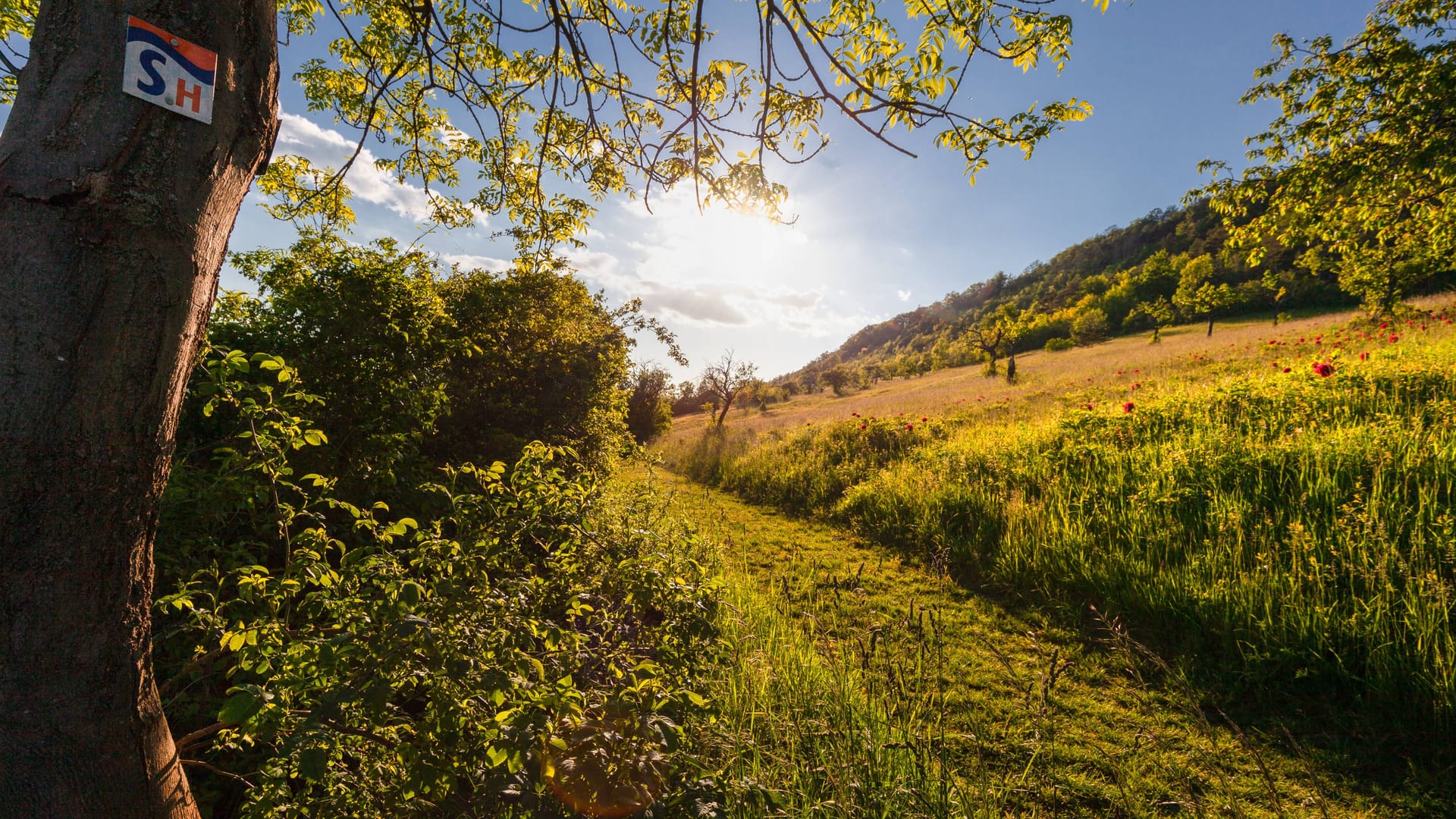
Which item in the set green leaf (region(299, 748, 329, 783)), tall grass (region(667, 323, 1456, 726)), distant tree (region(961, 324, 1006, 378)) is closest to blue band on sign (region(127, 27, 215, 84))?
green leaf (region(299, 748, 329, 783))

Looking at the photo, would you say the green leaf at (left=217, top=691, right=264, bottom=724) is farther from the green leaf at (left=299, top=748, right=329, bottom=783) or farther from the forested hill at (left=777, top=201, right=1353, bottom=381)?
the forested hill at (left=777, top=201, right=1353, bottom=381)

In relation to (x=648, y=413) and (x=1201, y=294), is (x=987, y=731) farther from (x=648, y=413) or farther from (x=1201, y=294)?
(x=1201, y=294)

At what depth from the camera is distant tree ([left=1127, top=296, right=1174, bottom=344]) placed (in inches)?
1622

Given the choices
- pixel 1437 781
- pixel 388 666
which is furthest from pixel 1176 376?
pixel 388 666

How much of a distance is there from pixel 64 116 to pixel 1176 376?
51.7ft

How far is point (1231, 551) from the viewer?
442 cm

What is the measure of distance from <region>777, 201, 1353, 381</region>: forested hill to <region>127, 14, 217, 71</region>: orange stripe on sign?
12882 millimetres

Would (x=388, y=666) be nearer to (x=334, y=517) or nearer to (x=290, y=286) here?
(x=334, y=517)

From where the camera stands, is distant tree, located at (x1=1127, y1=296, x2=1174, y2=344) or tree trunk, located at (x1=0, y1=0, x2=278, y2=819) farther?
distant tree, located at (x1=1127, y1=296, x2=1174, y2=344)

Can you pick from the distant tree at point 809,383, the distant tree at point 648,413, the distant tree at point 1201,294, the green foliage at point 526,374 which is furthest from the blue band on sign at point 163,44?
the distant tree at point 809,383

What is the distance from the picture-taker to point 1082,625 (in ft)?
15.2

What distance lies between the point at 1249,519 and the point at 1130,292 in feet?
242

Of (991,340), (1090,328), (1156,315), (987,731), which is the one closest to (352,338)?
(987,731)

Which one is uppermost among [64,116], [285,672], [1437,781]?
[64,116]
